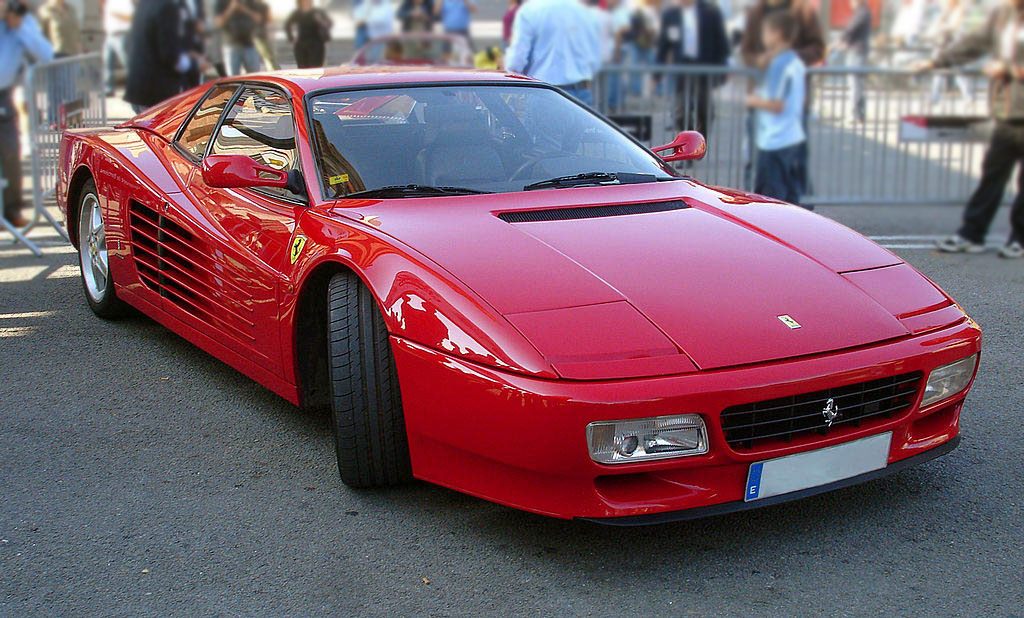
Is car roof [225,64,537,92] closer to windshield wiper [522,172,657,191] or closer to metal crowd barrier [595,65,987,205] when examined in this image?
windshield wiper [522,172,657,191]

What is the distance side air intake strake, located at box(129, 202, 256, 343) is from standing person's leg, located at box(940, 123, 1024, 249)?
17.3 ft

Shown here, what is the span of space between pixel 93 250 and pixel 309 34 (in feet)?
27.3

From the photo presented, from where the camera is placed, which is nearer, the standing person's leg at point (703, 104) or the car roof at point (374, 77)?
A: the car roof at point (374, 77)

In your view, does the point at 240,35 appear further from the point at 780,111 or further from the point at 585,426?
the point at 585,426

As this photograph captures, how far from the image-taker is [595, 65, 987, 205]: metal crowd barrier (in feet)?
28.7

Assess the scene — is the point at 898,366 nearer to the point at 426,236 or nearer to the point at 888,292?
the point at 888,292

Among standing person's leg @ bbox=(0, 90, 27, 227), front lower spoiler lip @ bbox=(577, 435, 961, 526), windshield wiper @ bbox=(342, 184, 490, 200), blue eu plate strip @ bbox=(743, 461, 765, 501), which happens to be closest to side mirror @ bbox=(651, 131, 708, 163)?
windshield wiper @ bbox=(342, 184, 490, 200)

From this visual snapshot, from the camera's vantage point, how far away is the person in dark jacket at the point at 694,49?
30.3 ft

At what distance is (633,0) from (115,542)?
1567cm

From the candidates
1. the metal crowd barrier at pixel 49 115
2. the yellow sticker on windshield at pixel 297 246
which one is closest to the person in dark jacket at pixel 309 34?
the metal crowd barrier at pixel 49 115

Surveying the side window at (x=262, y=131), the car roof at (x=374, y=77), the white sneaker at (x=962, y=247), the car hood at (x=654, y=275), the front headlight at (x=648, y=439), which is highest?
the car roof at (x=374, y=77)

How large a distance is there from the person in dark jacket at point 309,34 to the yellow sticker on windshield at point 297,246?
9.86 m

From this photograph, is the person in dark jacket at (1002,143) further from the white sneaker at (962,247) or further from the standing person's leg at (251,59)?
the standing person's leg at (251,59)

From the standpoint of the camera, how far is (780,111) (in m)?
7.43
